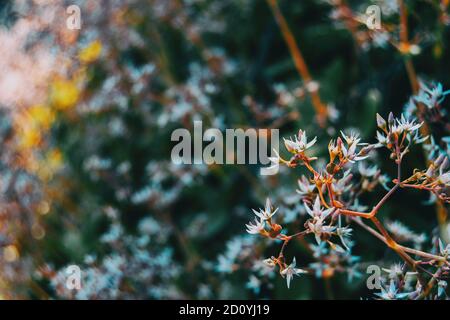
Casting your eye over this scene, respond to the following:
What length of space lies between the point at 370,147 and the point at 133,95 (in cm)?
99

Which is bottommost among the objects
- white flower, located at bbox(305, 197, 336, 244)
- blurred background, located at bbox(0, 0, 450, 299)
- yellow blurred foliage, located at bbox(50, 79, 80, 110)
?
white flower, located at bbox(305, 197, 336, 244)

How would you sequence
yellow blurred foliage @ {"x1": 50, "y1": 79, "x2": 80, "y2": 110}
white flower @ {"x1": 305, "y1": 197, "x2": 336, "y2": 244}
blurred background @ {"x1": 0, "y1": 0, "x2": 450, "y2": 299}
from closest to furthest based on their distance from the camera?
white flower @ {"x1": 305, "y1": 197, "x2": 336, "y2": 244} → blurred background @ {"x1": 0, "y1": 0, "x2": 450, "y2": 299} → yellow blurred foliage @ {"x1": 50, "y1": 79, "x2": 80, "y2": 110}

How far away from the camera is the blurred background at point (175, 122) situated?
130cm

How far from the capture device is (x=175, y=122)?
5.81 ft

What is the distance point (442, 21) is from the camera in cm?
126

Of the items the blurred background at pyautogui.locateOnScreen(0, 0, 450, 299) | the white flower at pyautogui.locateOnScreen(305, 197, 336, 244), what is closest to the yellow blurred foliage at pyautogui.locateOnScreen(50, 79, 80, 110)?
the blurred background at pyautogui.locateOnScreen(0, 0, 450, 299)

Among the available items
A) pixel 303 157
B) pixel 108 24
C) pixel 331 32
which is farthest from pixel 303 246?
pixel 108 24

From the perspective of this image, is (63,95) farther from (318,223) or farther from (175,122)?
(318,223)

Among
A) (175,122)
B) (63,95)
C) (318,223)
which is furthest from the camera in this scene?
(63,95)

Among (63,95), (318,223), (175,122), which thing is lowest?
(318,223)

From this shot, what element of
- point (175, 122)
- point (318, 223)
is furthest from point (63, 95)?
point (318, 223)

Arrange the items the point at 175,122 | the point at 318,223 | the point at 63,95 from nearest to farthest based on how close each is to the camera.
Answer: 1. the point at 318,223
2. the point at 175,122
3. the point at 63,95

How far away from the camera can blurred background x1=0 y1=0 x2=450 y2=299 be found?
1304 millimetres

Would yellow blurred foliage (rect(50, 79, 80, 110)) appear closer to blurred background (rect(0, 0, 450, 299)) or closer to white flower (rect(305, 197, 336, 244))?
blurred background (rect(0, 0, 450, 299))
